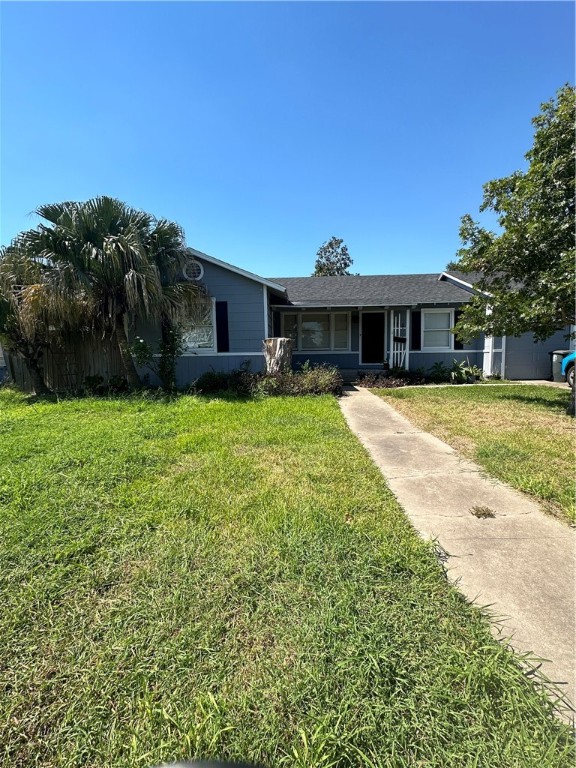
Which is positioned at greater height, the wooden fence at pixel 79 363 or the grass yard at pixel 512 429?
the wooden fence at pixel 79 363

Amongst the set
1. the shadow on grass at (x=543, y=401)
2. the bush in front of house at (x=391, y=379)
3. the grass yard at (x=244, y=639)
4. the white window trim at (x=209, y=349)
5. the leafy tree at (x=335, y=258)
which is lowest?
the grass yard at (x=244, y=639)

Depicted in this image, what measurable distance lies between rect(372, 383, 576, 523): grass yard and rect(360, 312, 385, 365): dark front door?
3927mm

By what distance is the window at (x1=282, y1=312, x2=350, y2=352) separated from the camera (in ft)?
45.9

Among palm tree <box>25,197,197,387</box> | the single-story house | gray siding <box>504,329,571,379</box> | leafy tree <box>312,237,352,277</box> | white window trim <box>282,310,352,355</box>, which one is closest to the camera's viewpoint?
palm tree <box>25,197,197,387</box>

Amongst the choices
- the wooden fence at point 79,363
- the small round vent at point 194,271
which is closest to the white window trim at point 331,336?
the small round vent at point 194,271

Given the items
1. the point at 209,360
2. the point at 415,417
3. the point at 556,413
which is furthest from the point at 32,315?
the point at 556,413

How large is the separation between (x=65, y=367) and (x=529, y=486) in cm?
1184

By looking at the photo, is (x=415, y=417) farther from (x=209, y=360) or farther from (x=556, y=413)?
(x=209, y=360)

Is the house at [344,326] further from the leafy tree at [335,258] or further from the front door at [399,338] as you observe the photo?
the leafy tree at [335,258]

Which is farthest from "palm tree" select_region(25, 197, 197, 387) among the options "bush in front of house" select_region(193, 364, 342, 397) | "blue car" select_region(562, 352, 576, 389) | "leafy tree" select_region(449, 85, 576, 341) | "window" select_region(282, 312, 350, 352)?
"blue car" select_region(562, 352, 576, 389)

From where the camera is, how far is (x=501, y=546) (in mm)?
2447

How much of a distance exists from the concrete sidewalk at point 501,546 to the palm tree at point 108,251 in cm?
678

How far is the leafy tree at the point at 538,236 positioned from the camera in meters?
6.46

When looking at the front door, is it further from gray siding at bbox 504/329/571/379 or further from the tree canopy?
the tree canopy
